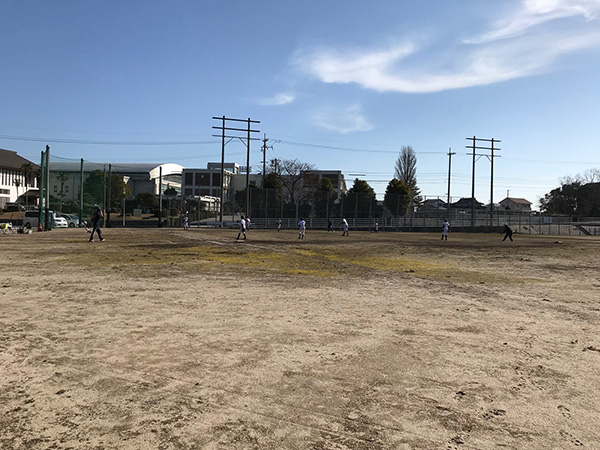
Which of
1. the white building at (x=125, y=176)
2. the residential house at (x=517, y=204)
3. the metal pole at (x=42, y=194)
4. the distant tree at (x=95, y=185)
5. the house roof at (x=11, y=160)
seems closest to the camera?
the metal pole at (x=42, y=194)

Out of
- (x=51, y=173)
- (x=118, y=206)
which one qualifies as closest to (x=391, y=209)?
(x=51, y=173)

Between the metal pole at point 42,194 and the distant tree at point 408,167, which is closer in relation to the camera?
the metal pole at point 42,194

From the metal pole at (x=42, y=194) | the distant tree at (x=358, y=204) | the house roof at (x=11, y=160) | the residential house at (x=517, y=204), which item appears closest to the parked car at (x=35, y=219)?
the metal pole at (x=42, y=194)

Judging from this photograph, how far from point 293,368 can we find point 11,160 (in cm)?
9588

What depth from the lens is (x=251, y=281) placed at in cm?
1108

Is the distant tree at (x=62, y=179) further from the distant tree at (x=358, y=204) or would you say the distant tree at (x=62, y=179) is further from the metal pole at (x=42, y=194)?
the distant tree at (x=358, y=204)

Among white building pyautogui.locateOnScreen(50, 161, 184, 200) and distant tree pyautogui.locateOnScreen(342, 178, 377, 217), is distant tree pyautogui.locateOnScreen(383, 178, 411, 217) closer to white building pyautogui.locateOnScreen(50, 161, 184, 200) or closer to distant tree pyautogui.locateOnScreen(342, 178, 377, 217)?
distant tree pyautogui.locateOnScreen(342, 178, 377, 217)

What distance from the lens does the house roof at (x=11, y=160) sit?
79938 millimetres

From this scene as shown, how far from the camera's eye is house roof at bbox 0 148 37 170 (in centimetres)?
7994

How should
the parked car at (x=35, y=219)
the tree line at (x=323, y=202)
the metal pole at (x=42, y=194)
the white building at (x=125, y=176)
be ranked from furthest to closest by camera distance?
the tree line at (x=323, y=202) < the white building at (x=125, y=176) < the parked car at (x=35, y=219) < the metal pole at (x=42, y=194)

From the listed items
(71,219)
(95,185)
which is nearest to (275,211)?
(95,185)

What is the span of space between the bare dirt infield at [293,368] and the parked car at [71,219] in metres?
35.3

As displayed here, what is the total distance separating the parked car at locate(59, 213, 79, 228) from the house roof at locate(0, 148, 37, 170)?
46.7 meters

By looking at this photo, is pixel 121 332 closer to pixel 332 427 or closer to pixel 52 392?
pixel 52 392
